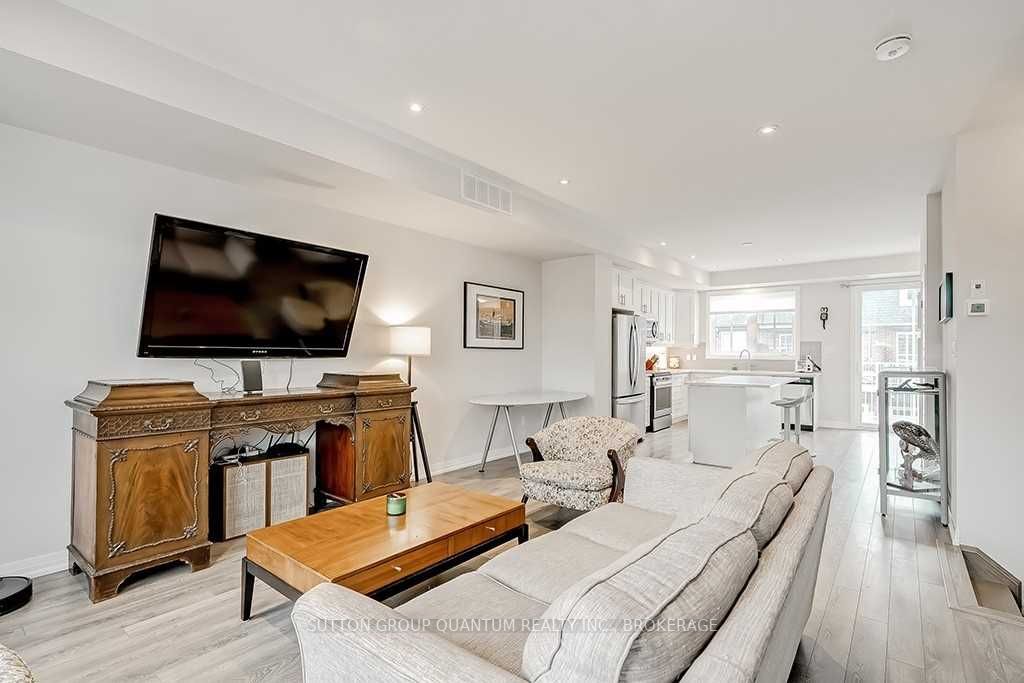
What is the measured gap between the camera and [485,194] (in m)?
4.07

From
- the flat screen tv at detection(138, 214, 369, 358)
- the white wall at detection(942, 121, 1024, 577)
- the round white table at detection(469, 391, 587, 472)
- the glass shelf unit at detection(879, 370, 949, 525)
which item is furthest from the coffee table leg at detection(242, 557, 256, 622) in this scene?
the glass shelf unit at detection(879, 370, 949, 525)

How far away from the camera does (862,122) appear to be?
3080 millimetres

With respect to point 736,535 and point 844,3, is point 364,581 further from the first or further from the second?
point 844,3

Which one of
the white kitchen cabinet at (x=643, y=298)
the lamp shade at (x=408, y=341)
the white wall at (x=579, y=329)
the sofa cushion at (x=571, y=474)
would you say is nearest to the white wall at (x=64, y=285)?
the lamp shade at (x=408, y=341)

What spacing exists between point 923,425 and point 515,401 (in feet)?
10.7

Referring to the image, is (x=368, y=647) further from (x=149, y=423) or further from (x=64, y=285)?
(x=64, y=285)

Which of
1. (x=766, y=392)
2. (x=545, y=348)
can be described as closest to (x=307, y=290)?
(x=545, y=348)

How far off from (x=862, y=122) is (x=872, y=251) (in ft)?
15.2

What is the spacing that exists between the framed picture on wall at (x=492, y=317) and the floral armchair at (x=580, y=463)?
186 cm

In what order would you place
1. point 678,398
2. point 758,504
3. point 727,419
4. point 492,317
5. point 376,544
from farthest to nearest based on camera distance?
→ point 678,398
point 492,317
point 727,419
point 376,544
point 758,504

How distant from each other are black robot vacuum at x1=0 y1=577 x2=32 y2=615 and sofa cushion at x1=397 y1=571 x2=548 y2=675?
2.08 m

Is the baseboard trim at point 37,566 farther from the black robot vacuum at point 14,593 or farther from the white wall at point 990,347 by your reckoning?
the white wall at point 990,347

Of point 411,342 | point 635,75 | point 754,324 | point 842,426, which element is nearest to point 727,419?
point 411,342

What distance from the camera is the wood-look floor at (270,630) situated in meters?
1.90
